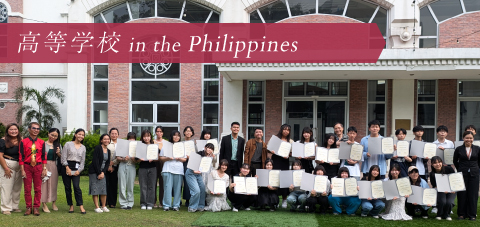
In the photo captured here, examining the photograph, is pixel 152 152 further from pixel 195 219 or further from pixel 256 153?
pixel 256 153

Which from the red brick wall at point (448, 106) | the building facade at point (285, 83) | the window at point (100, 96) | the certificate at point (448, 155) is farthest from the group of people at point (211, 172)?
the window at point (100, 96)

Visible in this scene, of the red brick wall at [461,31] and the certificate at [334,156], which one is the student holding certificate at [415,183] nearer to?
the certificate at [334,156]

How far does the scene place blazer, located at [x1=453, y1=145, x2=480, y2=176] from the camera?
8258 millimetres

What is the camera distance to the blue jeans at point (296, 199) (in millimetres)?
8586

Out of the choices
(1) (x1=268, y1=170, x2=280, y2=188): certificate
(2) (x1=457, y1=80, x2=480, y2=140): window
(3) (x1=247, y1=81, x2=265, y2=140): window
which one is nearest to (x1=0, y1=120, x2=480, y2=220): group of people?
(1) (x1=268, y1=170, x2=280, y2=188): certificate

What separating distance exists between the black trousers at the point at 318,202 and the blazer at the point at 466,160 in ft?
8.42

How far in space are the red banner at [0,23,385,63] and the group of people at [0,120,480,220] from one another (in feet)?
19.0

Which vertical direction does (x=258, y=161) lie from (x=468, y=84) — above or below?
below

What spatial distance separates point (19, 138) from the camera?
8172mm

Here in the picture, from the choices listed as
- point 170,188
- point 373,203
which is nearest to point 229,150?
point 170,188

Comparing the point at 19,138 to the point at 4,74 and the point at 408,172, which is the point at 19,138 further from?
the point at 4,74

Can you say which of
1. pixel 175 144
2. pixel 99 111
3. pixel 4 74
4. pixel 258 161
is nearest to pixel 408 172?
pixel 258 161

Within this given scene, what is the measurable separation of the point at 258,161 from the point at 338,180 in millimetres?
1788

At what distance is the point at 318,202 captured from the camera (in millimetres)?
8609
